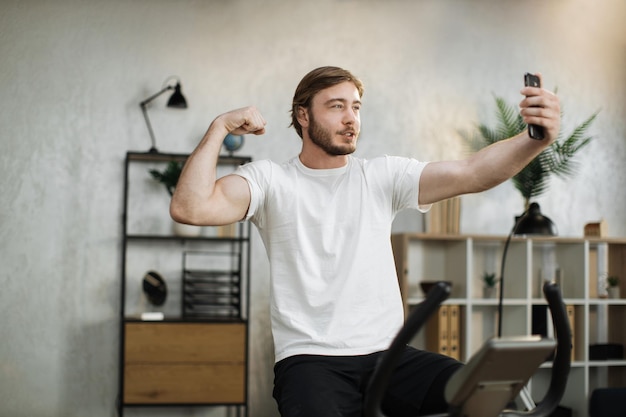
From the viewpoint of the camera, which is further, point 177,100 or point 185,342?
point 177,100

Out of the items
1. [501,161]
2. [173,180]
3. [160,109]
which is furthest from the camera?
[160,109]

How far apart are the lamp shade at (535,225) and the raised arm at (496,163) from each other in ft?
8.15

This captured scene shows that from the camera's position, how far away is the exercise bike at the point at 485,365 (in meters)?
1.42

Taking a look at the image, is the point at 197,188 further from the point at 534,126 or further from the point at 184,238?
the point at 184,238

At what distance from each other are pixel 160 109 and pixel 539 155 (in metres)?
2.57

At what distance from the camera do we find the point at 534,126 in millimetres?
1862

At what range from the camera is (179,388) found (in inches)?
185

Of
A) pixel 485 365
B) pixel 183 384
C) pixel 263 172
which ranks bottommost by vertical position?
pixel 183 384

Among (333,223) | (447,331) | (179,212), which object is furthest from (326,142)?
(447,331)

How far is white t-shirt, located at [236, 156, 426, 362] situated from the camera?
6.97 feet

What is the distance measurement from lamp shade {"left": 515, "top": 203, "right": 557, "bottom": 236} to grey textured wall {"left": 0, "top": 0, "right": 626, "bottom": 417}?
0.96m

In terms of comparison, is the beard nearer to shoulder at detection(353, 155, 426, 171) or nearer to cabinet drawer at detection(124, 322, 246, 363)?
shoulder at detection(353, 155, 426, 171)

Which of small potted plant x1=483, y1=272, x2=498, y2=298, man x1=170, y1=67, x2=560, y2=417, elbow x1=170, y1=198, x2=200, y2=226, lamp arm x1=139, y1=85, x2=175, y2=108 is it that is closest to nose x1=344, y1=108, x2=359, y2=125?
man x1=170, y1=67, x2=560, y2=417

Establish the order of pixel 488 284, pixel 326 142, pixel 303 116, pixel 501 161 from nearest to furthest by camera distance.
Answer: pixel 501 161
pixel 326 142
pixel 303 116
pixel 488 284
